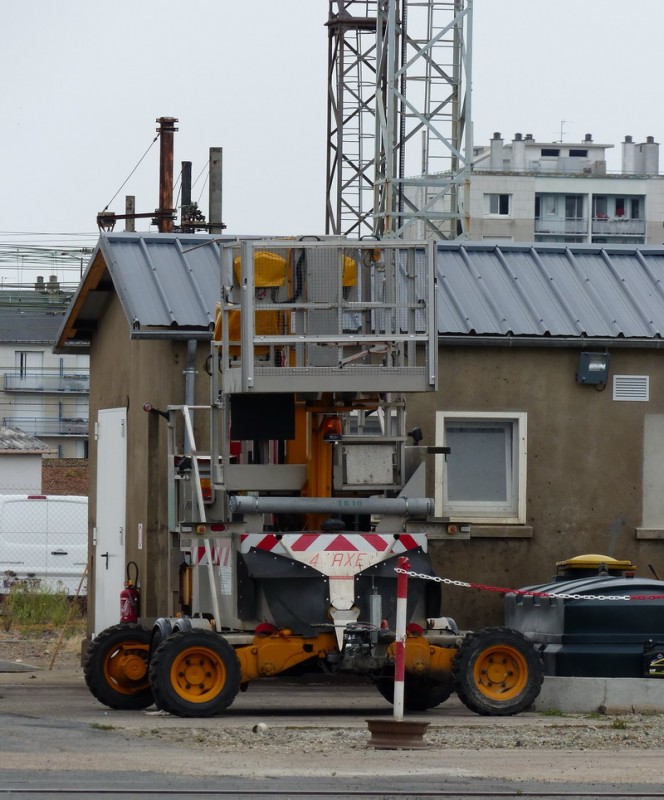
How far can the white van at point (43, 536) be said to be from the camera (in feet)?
97.0

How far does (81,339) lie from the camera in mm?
21297

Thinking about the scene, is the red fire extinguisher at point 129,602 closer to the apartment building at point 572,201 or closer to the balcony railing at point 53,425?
the balcony railing at point 53,425

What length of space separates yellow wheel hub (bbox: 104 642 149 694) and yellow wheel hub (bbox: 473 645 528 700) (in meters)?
2.79

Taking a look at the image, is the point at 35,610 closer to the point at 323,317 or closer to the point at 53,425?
the point at 323,317

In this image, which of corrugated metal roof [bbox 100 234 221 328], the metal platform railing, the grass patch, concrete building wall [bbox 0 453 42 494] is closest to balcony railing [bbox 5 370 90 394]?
concrete building wall [bbox 0 453 42 494]

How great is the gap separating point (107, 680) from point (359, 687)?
128 inches

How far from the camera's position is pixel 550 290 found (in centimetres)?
1767

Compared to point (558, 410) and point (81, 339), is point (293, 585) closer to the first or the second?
point (558, 410)

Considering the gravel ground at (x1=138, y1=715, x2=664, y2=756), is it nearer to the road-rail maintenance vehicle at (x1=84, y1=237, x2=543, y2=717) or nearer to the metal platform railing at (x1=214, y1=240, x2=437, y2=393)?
the road-rail maintenance vehicle at (x1=84, y1=237, x2=543, y2=717)

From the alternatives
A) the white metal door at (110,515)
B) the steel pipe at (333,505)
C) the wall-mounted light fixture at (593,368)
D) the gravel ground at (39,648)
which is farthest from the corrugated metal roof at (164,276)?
the gravel ground at (39,648)

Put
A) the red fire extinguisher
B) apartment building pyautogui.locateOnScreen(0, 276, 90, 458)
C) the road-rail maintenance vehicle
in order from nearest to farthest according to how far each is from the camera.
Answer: the road-rail maintenance vehicle
the red fire extinguisher
apartment building pyautogui.locateOnScreen(0, 276, 90, 458)

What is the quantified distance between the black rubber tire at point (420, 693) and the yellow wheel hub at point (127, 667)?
6.37 feet

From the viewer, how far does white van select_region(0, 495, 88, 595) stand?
29.6 meters

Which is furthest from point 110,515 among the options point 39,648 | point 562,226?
point 562,226
